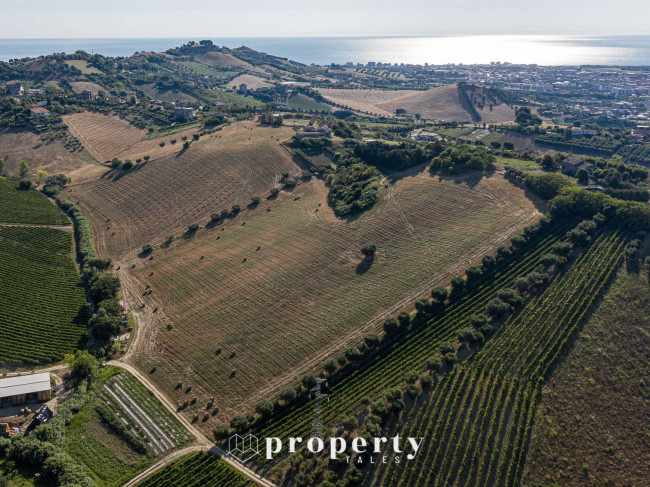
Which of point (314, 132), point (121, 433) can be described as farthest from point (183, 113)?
point (121, 433)

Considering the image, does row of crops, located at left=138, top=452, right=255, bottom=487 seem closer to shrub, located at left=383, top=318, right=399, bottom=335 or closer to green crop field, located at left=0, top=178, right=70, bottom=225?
shrub, located at left=383, top=318, right=399, bottom=335

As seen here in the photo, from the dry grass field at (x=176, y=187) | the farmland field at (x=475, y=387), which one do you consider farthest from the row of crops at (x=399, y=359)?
the dry grass field at (x=176, y=187)

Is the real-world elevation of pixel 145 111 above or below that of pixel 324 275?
above

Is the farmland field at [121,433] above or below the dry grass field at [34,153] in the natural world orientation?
below

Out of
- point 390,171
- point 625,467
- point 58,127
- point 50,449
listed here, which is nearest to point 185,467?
point 50,449

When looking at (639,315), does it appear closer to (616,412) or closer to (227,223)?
(616,412)

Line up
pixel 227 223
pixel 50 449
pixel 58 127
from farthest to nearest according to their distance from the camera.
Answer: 1. pixel 58 127
2. pixel 227 223
3. pixel 50 449

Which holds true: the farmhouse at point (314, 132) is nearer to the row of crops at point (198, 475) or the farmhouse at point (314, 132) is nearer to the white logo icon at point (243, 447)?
the white logo icon at point (243, 447)

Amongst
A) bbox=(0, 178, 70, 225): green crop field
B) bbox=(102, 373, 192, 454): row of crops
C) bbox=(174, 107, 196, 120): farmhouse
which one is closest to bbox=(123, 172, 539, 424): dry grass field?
bbox=(102, 373, 192, 454): row of crops
